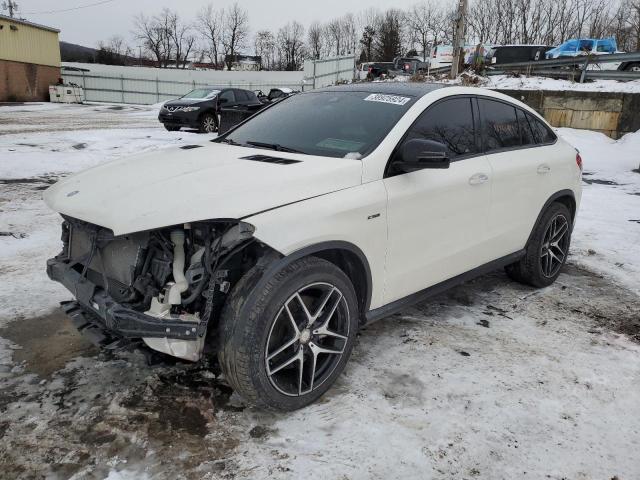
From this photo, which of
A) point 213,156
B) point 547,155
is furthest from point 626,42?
point 213,156

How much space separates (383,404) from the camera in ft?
9.29

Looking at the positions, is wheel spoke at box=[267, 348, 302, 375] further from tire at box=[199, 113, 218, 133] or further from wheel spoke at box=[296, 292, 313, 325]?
tire at box=[199, 113, 218, 133]

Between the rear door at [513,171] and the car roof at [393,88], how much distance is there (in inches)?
21.1

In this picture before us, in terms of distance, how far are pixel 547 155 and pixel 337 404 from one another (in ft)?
9.68

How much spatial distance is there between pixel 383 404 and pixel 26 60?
35.5m

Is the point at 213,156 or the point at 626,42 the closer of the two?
the point at 213,156

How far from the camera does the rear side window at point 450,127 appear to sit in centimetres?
342

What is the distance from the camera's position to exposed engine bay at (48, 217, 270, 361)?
7.93 ft

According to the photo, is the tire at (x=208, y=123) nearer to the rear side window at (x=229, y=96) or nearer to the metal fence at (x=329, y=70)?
the rear side window at (x=229, y=96)

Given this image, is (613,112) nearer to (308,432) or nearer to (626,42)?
(308,432)

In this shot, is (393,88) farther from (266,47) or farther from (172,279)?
(266,47)

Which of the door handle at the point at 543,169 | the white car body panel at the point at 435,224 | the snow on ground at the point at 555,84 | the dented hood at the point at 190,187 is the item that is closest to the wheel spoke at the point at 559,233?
the door handle at the point at 543,169

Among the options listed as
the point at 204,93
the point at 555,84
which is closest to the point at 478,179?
the point at 204,93

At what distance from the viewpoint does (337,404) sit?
112 inches
